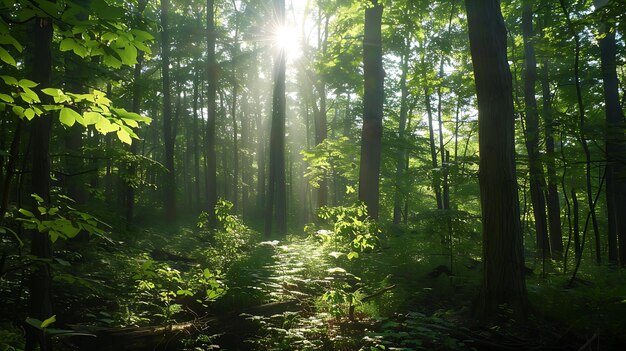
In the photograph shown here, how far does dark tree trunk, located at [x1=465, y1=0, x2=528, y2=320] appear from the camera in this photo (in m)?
4.89

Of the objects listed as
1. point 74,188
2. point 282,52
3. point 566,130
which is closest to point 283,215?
point 282,52

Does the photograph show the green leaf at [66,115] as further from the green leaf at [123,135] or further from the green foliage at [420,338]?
the green foliage at [420,338]

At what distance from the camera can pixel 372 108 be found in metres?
10.3

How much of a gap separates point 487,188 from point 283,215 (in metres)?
11.2

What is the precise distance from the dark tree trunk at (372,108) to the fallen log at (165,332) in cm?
545

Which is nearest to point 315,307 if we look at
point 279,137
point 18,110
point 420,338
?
point 420,338

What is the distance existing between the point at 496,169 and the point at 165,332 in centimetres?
487

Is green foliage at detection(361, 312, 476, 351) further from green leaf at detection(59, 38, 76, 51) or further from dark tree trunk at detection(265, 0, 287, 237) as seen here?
dark tree trunk at detection(265, 0, 287, 237)

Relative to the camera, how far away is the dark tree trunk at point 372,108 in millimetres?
10148

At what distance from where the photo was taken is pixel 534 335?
432 centimetres

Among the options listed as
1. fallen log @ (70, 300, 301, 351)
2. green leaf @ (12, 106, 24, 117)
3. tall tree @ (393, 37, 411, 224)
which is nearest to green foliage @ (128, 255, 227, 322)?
fallen log @ (70, 300, 301, 351)

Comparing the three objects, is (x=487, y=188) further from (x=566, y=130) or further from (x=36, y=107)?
(x=36, y=107)

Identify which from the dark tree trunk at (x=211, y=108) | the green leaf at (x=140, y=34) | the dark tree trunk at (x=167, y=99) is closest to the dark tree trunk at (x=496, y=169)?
the green leaf at (x=140, y=34)

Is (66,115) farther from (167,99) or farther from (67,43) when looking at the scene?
(167,99)
